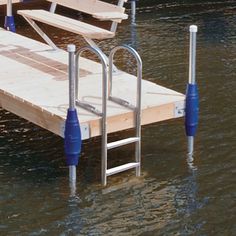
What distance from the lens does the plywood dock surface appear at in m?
8.25

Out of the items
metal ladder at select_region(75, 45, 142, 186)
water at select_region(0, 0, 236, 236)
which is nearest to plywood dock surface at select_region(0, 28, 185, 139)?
metal ladder at select_region(75, 45, 142, 186)

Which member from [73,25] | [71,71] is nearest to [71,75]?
[71,71]

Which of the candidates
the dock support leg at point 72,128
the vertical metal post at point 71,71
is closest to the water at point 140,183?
the dock support leg at point 72,128

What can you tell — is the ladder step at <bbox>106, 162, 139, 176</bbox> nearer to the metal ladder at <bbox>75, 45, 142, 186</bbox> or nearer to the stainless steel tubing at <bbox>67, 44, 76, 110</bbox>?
the metal ladder at <bbox>75, 45, 142, 186</bbox>

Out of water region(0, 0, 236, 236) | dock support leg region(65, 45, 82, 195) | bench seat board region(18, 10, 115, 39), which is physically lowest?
water region(0, 0, 236, 236)

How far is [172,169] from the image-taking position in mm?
8727

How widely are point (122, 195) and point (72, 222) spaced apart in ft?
2.55

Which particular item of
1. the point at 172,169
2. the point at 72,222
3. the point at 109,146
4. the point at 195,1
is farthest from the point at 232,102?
the point at 195,1

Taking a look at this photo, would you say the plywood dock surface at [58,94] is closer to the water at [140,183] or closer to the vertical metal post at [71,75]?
the vertical metal post at [71,75]

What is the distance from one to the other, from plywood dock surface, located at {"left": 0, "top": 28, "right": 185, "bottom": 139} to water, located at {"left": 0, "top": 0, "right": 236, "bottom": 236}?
23.1 inches

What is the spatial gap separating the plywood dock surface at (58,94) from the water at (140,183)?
588 millimetres

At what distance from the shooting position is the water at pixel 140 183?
744 centimetres

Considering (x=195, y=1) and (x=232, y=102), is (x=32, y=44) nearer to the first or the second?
(x=232, y=102)

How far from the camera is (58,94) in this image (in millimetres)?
8914
